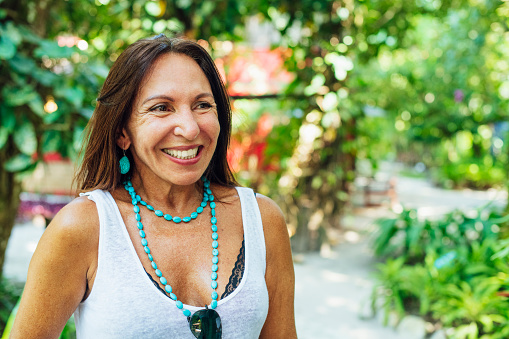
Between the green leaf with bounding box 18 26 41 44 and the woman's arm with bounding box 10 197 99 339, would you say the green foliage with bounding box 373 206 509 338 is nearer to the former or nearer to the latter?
the woman's arm with bounding box 10 197 99 339

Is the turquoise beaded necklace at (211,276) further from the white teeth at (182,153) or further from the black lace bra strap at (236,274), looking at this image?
the white teeth at (182,153)

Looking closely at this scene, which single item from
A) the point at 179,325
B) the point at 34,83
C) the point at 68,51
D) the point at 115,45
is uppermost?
the point at 115,45

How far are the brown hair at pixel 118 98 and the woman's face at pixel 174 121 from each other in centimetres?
2

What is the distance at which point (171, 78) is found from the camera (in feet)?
4.05

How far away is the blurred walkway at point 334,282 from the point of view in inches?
165

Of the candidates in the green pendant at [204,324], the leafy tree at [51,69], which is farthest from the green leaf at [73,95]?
the green pendant at [204,324]

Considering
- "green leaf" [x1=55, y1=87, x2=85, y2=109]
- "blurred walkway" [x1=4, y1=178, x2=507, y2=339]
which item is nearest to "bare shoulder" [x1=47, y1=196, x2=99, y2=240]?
"green leaf" [x1=55, y1=87, x2=85, y2=109]

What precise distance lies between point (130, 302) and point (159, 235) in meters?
0.21

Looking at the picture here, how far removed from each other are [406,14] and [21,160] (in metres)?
4.82

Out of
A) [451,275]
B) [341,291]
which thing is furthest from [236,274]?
[341,291]

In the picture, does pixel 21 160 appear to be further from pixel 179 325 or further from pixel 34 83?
pixel 179 325

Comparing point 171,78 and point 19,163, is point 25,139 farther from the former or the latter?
point 171,78

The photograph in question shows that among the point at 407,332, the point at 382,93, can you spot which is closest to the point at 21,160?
the point at 407,332

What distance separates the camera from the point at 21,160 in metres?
2.38
